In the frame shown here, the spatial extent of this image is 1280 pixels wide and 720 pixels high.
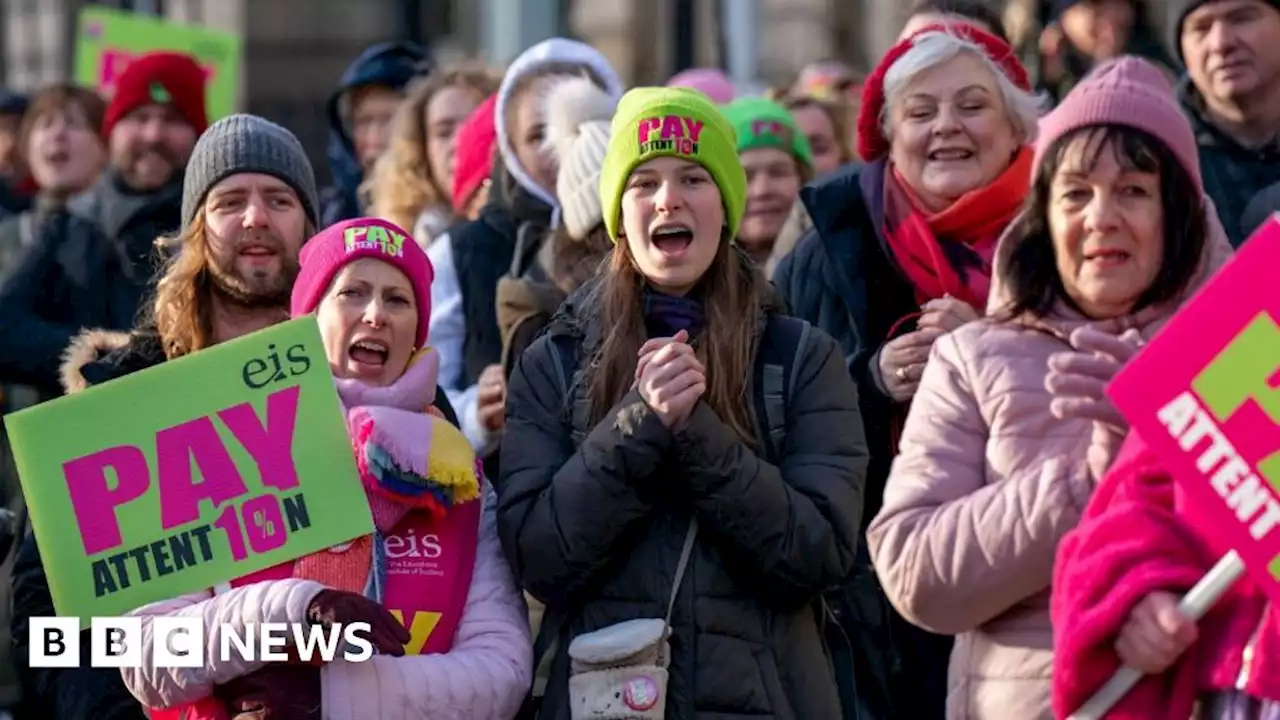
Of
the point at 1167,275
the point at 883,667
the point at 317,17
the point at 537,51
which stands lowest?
the point at 883,667

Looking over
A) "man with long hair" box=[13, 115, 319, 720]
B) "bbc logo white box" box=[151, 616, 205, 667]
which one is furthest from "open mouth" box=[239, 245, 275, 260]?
"bbc logo white box" box=[151, 616, 205, 667]

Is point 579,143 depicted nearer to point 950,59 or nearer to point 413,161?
point 950,59

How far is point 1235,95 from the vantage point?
316 inches

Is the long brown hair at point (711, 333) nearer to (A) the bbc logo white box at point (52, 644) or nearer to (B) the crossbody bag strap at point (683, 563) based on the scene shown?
(B) the crossbody bag strap at point (683, 563)

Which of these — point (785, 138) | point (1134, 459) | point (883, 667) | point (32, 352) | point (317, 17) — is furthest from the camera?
point (317, 17)

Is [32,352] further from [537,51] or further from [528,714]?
[528,714]

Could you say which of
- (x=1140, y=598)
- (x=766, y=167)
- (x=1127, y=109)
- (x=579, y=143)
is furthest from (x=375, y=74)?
(x=1140, y=598)

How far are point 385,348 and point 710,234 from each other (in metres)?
0.72

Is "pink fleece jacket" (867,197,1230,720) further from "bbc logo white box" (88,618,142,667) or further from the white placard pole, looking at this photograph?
"bbc logo white box" (88,618,142,667)

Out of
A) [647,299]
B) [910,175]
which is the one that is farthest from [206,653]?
[910,175]

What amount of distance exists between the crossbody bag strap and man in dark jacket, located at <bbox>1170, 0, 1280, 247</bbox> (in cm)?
235

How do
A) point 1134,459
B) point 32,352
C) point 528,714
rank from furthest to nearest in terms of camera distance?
point 32,352 → point 528,714 → point 1134,459

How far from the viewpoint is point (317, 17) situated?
86.7 ft

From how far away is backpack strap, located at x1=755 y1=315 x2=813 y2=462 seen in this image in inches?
242
